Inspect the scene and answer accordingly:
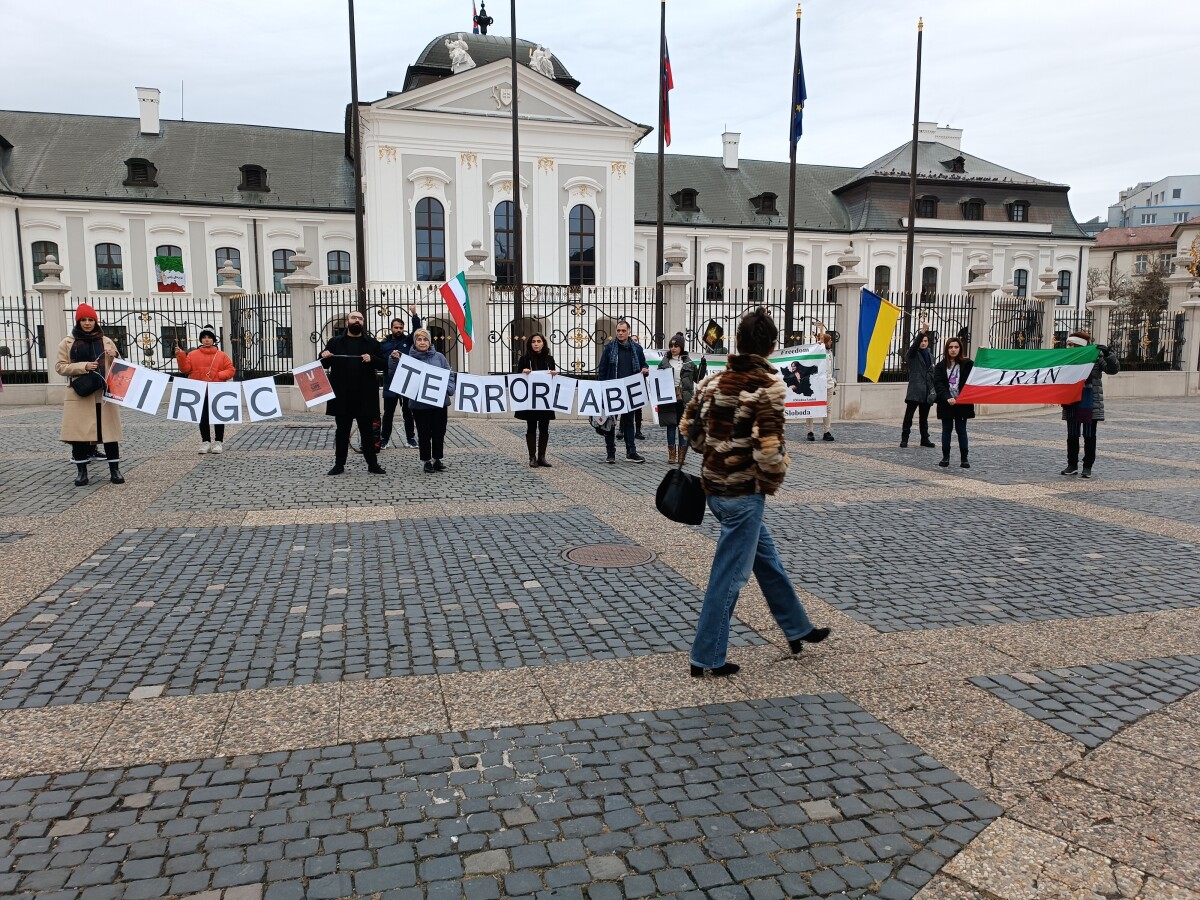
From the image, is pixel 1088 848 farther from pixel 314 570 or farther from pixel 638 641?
pixel 314 570

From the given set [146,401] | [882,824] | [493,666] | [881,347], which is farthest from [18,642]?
[881,347]

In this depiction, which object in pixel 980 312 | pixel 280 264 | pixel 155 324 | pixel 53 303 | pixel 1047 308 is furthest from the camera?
pixel 280 264

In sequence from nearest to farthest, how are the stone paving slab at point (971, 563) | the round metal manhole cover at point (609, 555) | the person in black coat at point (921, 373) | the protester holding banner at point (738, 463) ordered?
the protester holding banner at point (738, 463)
the stone paving slab at point (971, 563)
the round metal manhole cover at point (609, 555)
the person in black coat at point (921, 373)

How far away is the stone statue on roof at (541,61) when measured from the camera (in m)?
44.3

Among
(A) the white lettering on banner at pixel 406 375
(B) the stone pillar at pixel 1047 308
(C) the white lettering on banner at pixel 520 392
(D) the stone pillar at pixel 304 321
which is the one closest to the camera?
(A) the white lettering on banner at pixel 406 375

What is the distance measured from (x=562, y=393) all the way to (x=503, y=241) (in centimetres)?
3275

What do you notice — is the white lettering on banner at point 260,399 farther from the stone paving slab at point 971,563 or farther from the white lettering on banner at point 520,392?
the stone paving slab at point 971,563

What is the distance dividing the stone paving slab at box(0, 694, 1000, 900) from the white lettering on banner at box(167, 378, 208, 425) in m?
8.69

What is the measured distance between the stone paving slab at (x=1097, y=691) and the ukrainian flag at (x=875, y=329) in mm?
9370

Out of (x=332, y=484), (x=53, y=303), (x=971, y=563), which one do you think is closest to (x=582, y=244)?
(x=53, y=303)

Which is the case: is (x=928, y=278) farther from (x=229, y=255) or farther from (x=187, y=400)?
(x=187, y=400)

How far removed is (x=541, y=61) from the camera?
44625 millimetres

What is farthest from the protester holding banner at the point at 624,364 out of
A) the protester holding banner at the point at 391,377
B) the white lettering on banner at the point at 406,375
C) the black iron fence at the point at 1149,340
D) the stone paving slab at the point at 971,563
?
the black iron fence at the point at 1149,340

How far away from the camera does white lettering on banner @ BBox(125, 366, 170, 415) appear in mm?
10453
